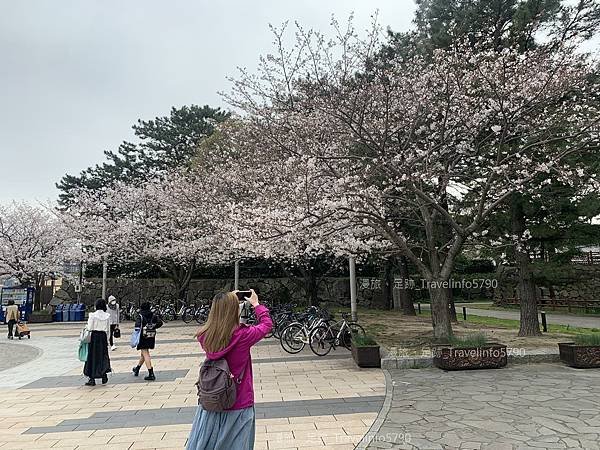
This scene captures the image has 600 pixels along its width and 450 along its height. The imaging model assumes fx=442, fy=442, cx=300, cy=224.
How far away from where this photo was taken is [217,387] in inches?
119

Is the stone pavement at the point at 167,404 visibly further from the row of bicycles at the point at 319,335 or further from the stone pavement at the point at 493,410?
the stone pavement at the point at 493,410

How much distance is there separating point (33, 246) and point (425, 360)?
880 inches

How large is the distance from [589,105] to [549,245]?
3.80 metres

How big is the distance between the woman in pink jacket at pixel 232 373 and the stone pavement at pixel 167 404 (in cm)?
166

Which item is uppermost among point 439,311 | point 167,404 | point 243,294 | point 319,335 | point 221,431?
point 243,294

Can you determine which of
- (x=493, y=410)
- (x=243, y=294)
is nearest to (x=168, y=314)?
(x=493, y=410)

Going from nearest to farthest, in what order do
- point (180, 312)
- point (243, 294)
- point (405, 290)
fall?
1. point (243, 294)
2. point (405, 290)
3. point (180, 312)

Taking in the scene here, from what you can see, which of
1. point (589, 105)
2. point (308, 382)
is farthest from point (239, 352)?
point (589, 105)

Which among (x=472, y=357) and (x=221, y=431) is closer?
(x=221, y=431)

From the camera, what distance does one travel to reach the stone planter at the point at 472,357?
27.2 feet

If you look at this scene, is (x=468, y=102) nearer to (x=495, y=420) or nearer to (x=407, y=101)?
(x=407, y=101)

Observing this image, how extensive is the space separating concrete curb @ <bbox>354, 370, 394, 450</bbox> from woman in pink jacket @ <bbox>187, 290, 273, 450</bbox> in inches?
71.9

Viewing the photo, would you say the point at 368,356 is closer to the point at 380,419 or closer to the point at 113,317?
the point at 380,419

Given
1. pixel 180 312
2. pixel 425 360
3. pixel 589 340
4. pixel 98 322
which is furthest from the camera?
pixel 180 312
